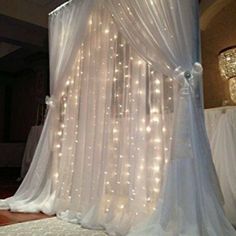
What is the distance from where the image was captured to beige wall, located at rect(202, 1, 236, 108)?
2.95m

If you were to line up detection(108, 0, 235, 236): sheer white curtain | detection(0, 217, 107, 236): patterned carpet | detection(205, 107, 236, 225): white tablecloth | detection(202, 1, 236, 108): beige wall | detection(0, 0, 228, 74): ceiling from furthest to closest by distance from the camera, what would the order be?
detection(0, 0, 228, 74): ceiling
detection(202, 1, 236, 108): beige wall
detection(205, 107, 236, 225): white tablecloth
detection(0, 217, 107, 236): patterned carpet
detection(108, 0, 235, 236): sheer white curtain

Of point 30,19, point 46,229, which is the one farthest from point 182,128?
point 30,19

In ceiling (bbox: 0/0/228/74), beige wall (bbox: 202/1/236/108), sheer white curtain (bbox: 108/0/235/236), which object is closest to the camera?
sheer white curtain (bbox: 108/0/235/236)

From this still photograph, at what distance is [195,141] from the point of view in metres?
1.69

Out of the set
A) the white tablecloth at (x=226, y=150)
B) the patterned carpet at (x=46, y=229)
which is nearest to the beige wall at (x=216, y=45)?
the white tablecloth at (x=226, y=150)

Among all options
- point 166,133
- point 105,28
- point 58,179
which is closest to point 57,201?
point 58,179

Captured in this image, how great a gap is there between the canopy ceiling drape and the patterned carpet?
9 cm

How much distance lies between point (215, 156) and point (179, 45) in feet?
2.90

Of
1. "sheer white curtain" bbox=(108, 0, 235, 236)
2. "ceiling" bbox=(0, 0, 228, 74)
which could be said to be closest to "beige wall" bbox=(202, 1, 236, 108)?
"ceiling" bbox=(0, 0, 228, 74)

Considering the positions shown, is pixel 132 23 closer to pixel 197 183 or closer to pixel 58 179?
pixel 197 183

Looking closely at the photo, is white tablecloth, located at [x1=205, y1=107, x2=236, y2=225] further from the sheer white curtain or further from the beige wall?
the beige wall

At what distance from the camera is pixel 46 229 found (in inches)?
75.2

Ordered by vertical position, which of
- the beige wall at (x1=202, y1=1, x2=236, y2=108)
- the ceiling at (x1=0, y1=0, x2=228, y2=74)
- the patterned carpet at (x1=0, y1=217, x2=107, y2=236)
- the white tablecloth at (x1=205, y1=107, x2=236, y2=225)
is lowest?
the patterned carpet at (x1=0, y1=217, x2=107, y2=236)

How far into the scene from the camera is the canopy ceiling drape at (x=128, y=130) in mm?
1655
